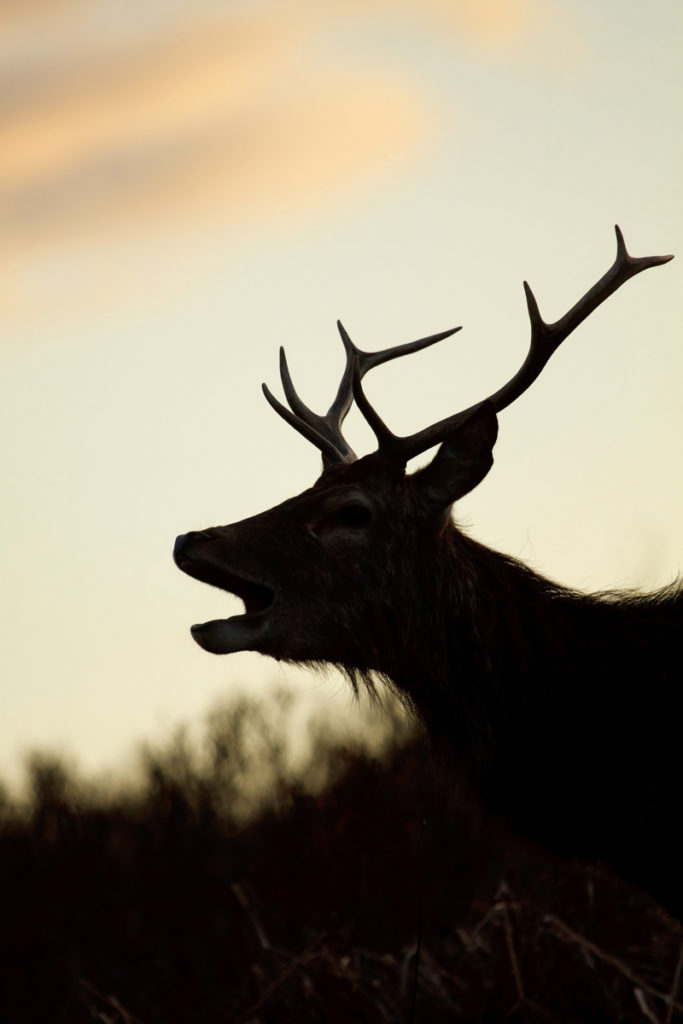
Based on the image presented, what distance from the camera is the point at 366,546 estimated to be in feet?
22.1

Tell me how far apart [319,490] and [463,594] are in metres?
0.68

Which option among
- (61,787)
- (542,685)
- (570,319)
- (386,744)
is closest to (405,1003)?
(542,685)

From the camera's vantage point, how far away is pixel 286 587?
659 centimetres

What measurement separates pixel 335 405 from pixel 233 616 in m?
1.72

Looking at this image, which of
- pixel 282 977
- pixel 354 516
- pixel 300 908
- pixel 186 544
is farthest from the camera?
pixel 300 908

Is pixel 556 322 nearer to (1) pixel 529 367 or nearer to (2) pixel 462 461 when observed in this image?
(1) pixel 529 367

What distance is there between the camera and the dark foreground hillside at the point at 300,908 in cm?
750

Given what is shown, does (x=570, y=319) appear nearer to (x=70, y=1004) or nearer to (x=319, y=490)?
(x=319, y=490)

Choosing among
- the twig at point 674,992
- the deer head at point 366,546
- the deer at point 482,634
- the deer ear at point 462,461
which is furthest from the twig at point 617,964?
the deer ear at point 462,461

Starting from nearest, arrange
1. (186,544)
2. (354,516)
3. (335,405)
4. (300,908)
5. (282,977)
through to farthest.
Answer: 1. (186,544)
2. (354,516)
3. (282,977)
4. (335,405)
5. (300,908)

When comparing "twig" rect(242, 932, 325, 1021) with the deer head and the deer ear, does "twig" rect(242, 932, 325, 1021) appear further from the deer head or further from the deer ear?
the deer ear

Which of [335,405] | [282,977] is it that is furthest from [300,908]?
[335,405]

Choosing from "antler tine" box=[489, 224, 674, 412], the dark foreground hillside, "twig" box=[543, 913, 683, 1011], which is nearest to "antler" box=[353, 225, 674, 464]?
"antler tine" box=[489, 224, 674, 412]

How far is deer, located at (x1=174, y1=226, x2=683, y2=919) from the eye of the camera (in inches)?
253
